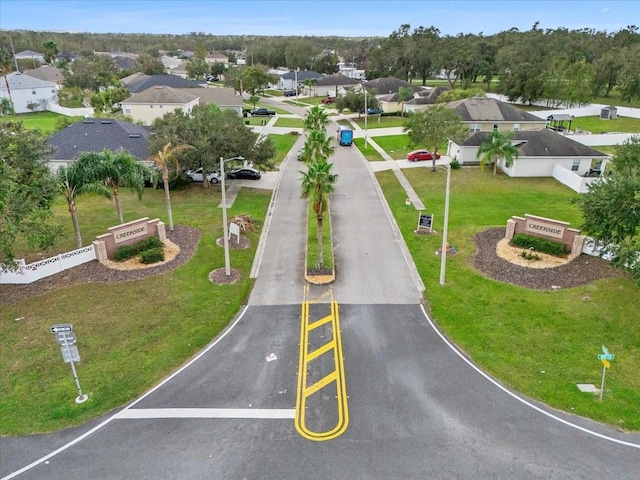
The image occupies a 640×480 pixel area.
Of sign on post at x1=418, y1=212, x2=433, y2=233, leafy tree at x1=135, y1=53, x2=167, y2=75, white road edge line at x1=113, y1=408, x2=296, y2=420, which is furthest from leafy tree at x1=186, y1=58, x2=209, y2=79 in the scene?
white road edge line at x1=113, y1=408, x2=296, y2=420

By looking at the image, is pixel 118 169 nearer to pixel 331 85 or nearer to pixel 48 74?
pixel 331 85

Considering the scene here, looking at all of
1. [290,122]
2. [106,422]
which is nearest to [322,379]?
[106,422]

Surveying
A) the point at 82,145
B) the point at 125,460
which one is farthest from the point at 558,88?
the point at 125,460

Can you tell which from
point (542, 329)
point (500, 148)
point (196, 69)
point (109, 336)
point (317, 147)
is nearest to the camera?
point (109, 336)

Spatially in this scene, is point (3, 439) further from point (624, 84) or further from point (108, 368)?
point (624, 84)

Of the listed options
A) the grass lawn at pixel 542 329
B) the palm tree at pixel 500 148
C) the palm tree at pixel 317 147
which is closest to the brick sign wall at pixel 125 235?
the palm tree at pixel 317 147

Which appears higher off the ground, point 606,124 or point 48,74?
point 48,74
